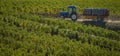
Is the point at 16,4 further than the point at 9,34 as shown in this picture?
Yes

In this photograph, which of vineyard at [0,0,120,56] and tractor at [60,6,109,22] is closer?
vineyard at [0,0,120,56]

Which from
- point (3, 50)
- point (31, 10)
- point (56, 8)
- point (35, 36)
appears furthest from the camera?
point (56, 8)

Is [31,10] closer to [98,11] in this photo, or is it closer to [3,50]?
[98,11]

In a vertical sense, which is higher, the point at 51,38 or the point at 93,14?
the point at 51,38

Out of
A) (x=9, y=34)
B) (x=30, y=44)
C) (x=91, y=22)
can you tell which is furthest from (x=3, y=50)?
(x=91, y=22)

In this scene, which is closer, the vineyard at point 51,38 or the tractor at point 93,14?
the vineyard at point 51,38

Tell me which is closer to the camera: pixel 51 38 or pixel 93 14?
pixel 51 38

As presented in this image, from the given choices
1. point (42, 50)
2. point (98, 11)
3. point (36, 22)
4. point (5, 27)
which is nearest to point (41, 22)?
point (36, 22)

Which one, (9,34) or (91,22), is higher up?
(9,34)

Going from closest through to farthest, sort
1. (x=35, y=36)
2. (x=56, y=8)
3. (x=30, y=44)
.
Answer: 1. (x=30, y=44)
2. (x=35, y=36)
3. (x=56, y=8)
